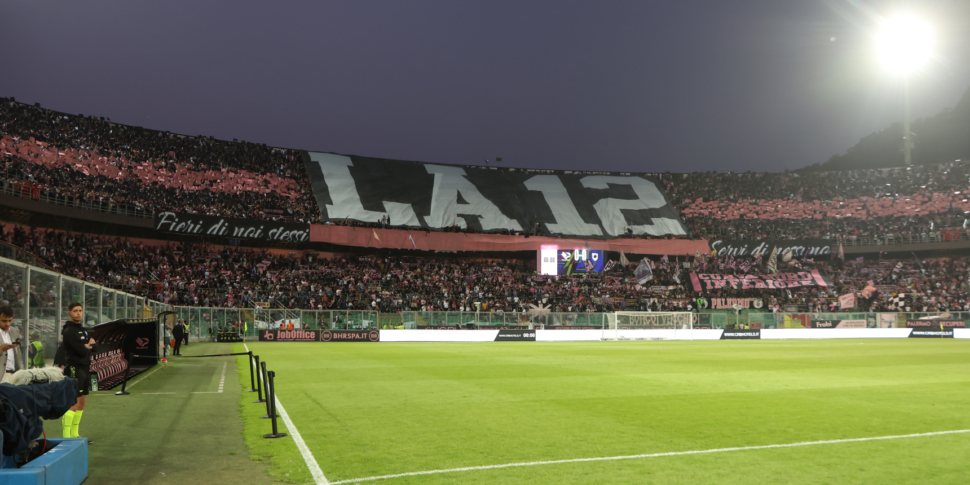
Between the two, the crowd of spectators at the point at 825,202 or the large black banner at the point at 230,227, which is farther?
the crowd of spectators at the point at 825,202

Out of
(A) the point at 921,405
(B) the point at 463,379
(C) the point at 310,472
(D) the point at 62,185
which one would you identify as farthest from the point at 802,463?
(D) the point at 62,185

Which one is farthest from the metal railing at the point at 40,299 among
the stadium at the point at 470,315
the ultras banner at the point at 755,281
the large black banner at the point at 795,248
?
the large black banner at the point at 795,248

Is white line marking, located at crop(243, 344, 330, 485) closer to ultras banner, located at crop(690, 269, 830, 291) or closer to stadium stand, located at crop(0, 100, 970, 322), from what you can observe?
stadium stand, located at crop(0, 100, 970, 322)

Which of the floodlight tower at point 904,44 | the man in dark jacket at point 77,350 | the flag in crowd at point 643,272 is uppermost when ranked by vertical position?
the floodlight tower at point 904,44

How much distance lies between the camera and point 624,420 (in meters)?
11.4

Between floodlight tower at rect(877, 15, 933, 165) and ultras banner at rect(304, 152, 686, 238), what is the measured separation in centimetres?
2674

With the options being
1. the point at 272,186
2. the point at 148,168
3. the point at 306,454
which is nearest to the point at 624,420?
the point at 306,454

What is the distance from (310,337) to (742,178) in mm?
57652

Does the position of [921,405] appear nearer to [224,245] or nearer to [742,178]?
[224,245]

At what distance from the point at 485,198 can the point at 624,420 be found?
60806 millimetres

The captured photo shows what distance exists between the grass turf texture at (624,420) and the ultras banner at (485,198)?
44.7 metres

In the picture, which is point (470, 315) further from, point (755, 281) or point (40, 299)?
point (40, 299)

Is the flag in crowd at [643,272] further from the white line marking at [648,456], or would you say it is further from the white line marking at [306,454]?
the white line marking at [306,454]

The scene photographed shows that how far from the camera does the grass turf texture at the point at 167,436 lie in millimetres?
7727
